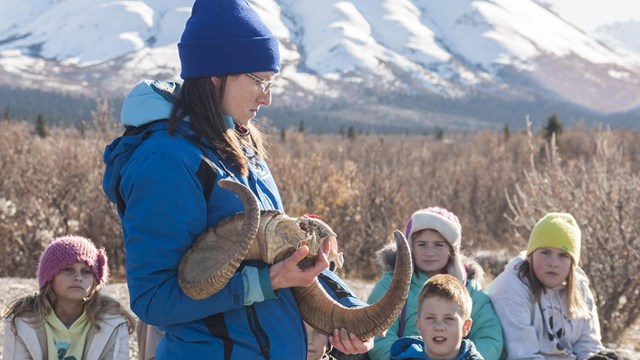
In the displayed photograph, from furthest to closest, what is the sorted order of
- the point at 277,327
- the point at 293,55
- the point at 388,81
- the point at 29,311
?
1. the point at 293,55
2. the point at 388,81
3. the point at 29,311
4. the point at 277,327

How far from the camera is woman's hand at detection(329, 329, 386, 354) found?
236 cm

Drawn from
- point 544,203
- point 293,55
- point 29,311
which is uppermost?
point 544,203

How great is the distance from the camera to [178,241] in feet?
7.32

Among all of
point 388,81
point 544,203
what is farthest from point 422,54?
point 544,203

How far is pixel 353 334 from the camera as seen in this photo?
2365mm

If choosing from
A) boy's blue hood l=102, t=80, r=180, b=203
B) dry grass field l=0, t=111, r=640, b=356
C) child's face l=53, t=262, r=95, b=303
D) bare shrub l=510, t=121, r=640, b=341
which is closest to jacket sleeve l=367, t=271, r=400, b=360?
child's face l=53, t=262, r=95, b=303

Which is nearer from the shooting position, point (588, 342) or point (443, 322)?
point (443, 322)

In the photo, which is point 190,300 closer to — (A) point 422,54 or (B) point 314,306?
(B) point 314,306

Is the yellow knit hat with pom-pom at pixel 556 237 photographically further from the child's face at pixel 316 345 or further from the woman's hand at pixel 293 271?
the woman's hand at pixel 293 271

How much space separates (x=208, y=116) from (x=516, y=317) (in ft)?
8.95

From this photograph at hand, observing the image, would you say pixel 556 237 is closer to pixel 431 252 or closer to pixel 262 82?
pixel 431 252

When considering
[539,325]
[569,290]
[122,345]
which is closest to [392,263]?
[539,325]

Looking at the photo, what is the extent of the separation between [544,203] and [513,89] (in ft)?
511

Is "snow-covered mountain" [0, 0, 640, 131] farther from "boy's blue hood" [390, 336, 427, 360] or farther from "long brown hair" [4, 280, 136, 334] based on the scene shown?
"boy's blue hood" [390, 336, 427, 360]
